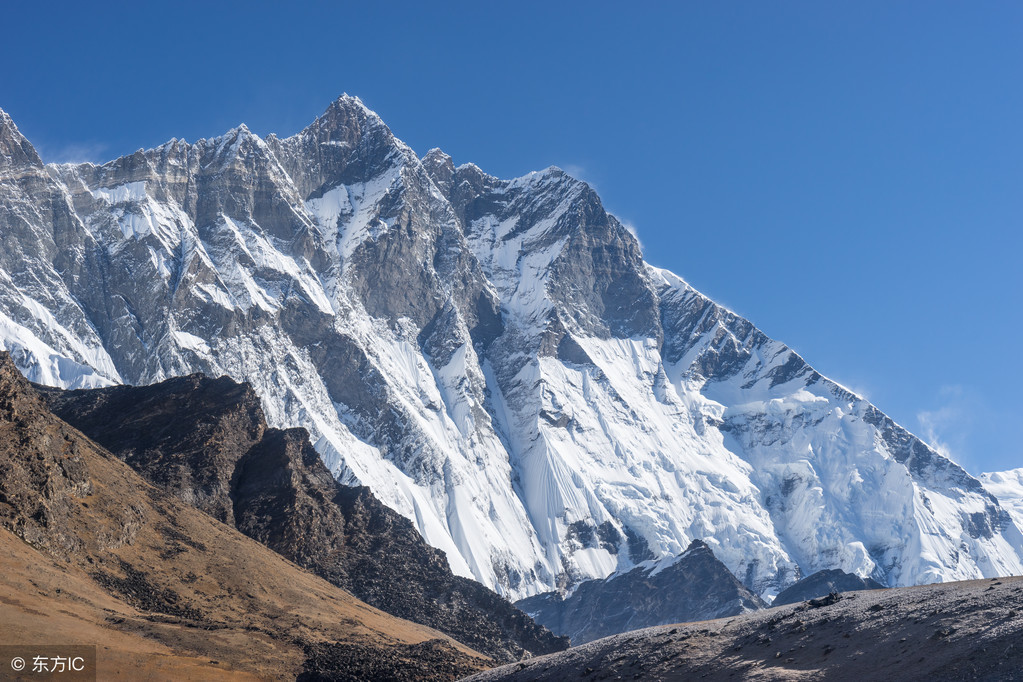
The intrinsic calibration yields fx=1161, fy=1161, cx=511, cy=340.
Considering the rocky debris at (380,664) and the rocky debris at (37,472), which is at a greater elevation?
the rocky debris at (37,472)

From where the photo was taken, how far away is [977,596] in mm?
74125

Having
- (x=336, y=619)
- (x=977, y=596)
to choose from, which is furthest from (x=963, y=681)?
(x=336, y=619)

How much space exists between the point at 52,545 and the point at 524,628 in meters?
76.2

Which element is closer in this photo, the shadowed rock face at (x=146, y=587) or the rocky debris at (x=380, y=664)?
the shadowed rock face at (x=146, y=587)

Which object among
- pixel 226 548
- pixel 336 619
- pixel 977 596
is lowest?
pixel 977 596

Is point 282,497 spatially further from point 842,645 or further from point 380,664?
point 842,645

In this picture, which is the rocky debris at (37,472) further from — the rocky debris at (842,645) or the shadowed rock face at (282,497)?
the rocky debris at (842,645)

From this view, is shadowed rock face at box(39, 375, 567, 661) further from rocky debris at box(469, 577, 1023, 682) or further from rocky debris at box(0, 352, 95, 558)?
rocky debris at box(469, 577, 1023, 682)

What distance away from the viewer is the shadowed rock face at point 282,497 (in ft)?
498

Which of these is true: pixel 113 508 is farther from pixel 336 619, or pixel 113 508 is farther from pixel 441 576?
pixel 441 576

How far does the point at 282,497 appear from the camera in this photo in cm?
16038

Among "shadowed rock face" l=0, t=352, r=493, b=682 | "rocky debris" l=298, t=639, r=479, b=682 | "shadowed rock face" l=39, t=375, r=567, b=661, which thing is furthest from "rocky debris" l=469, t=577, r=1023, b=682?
"shadowed rock face" l=39, t=375, r=567, b=661

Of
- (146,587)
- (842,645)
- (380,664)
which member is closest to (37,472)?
(146,587)

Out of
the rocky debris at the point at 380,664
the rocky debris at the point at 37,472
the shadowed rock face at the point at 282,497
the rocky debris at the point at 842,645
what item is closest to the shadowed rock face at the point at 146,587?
the rocky debris at the point at 37,472
